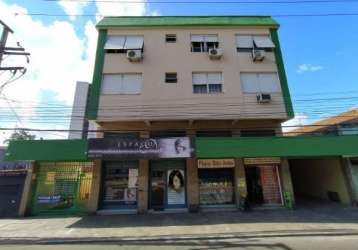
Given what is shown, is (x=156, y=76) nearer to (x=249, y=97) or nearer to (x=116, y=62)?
(x=116, y=62)

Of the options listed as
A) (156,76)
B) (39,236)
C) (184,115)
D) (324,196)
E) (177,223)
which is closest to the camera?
(39,236)

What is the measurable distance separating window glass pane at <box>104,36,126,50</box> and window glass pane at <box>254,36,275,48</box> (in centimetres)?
954

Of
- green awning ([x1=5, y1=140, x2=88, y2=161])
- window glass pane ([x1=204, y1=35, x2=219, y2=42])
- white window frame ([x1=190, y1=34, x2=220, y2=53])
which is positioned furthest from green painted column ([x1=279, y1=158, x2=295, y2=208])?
green awning ([x1=5, y1=140, x2=88, y2=161])

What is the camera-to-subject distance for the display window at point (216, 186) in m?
Answer: 14.9

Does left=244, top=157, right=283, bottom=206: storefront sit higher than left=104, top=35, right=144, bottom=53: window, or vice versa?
left=104, top=35, right=144, bottom=53: window

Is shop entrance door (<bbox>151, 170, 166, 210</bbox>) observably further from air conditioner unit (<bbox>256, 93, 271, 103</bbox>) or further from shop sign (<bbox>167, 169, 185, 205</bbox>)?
air conditioner unit (<bbox>256, 93, 271, 103</bbox>)

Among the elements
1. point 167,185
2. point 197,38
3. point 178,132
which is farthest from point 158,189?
point 197,38

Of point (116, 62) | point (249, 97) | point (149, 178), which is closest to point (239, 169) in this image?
point (249, 97)

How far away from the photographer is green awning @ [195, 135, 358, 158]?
44.7ft

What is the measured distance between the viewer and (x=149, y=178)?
1503cm

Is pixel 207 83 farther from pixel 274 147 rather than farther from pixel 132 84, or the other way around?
pixel 274 147

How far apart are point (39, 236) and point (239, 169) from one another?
11062mm

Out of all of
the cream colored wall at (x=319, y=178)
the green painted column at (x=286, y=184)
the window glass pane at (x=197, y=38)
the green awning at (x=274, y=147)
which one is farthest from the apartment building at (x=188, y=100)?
the cream colored wall at (x=319, y=178)

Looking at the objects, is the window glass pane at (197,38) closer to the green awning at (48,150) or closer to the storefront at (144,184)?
the storefront at (144,184)
